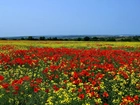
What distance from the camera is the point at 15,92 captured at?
8.38 metres

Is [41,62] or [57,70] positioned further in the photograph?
[41,62]

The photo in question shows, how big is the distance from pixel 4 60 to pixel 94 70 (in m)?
4.22

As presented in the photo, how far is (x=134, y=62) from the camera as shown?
14508 millimetres

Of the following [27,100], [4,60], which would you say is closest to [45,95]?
[27,100]

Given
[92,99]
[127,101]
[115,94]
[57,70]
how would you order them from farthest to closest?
[57,70] < [115,94] < [92,99] < [127,101]

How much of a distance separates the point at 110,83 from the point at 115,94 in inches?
59.7

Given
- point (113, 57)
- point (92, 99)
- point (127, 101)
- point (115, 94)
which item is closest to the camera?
Result: point (127, 101)

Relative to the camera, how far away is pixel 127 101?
285 inches

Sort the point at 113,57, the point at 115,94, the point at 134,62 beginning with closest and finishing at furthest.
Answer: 1. the point at 115,94
2. the point at 134,62
3. the point at 113,57

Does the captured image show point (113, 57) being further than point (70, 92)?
Yes

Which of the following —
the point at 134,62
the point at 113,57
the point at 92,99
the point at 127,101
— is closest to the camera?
the point at 127,101

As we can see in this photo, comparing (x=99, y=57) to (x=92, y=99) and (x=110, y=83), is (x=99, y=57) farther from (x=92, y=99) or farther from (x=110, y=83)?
(x=92, y=99)

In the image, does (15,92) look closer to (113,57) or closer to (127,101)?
(127,101)

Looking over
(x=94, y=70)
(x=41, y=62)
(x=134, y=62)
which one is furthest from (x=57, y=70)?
(x=134, y=62)
